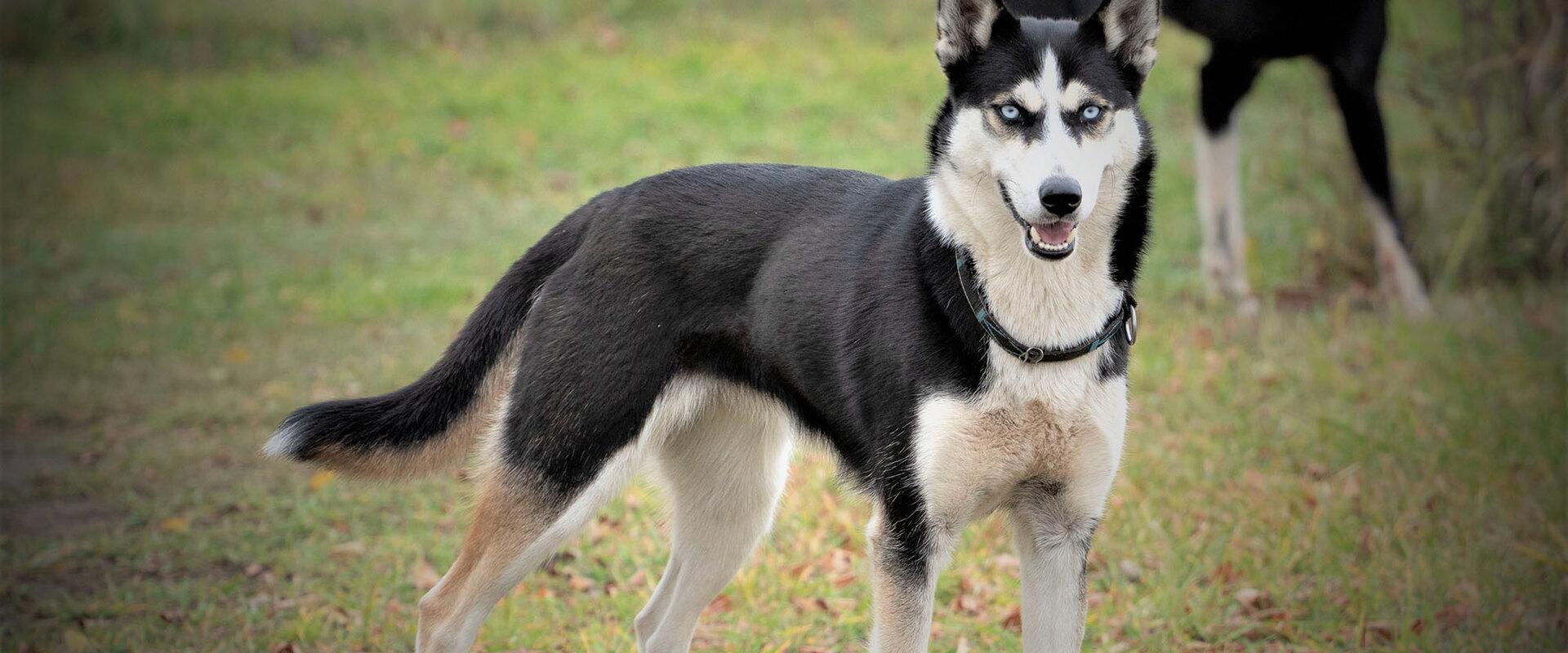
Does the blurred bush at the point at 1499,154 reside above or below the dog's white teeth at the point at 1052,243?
below

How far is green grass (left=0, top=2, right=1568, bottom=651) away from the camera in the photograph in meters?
4.39

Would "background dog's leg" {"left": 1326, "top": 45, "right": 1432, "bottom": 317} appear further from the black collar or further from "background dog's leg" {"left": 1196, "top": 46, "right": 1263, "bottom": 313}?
the black collar

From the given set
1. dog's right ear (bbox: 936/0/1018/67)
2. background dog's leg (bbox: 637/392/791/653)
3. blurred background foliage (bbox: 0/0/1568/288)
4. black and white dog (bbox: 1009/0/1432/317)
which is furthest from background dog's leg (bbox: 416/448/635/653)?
blurred background foliage (bbox: 0/0/1568/288)

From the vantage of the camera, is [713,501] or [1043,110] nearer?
[1043,110]

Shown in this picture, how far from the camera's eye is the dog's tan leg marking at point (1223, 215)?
6930 millimetres

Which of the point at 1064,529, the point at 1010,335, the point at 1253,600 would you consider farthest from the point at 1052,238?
the point at 1253,600

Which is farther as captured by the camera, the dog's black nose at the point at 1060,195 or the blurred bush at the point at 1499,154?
the blurred bush at the point at 1499,154

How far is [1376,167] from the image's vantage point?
6.75 meters

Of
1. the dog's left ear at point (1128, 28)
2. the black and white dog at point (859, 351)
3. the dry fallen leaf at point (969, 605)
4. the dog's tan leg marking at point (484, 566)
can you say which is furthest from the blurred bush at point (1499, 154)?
the dog's tan leg marking at point (484, 566)

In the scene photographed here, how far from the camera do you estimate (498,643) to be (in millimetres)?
4145

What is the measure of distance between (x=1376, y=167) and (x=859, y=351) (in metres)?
4.66

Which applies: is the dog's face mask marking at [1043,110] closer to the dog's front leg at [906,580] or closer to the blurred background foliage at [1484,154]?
the dog's front leg at [906,580]

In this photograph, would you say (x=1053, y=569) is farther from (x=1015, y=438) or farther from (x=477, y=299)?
(x=477, y=299)

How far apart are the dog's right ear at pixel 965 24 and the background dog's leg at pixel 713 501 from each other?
1108 millimetres
